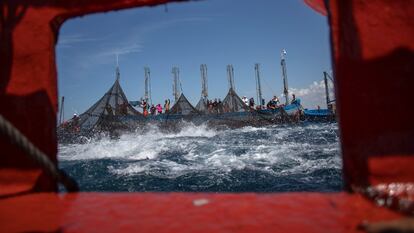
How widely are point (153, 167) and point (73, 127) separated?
14.1 metres

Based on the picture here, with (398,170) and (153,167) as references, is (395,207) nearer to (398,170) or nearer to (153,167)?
(398,170)

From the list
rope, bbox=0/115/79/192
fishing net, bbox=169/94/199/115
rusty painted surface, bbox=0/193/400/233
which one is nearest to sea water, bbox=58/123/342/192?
rope, bbox=0/115/79/192

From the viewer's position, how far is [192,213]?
2.07 m

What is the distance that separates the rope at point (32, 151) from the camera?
222cm

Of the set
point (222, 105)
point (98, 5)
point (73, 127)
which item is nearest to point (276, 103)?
point (222, 105)

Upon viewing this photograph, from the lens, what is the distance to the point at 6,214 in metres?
2.25

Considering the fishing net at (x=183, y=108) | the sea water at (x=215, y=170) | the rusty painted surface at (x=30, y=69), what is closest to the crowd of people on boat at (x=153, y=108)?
the fishing net at (x=183, y=108)

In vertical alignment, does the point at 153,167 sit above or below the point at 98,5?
below

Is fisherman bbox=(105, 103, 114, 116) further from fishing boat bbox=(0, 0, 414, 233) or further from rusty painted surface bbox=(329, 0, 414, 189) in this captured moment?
rusty painted surface bbox=(329, 0, 414, 189)

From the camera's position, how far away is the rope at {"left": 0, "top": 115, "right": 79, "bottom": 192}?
2.22m

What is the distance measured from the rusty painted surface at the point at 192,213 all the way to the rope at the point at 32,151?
0.23 meters

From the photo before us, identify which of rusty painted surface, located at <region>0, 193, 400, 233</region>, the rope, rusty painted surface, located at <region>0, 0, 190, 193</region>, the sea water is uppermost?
rusty painted surface, located at <region>0, 0, 190, 193</region>

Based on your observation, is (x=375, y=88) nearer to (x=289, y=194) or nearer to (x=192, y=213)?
(x=289, y=194)

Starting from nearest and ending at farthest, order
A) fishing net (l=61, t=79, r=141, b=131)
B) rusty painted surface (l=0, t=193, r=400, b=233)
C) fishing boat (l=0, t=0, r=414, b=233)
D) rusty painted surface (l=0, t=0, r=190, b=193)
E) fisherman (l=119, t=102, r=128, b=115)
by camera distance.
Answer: rusty painted surface (l=0, t=193, r=400, b=233), fishing boat (l=0, t=0, r=414, b=233), rusty painted surface (l=0, t=0, r=190, b=193), fishing net (l=61, t=79, r=141, b=131), fisherman (l=119, t=102, r=128, b=115)
